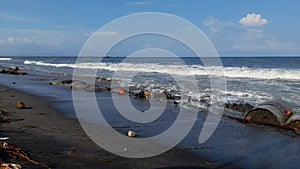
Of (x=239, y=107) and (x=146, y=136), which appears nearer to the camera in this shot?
(x=146, y=136)

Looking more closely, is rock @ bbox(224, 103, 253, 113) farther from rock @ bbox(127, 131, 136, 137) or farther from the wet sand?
the wet sand

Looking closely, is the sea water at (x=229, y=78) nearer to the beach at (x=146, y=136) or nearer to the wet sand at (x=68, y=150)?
the beach at (x=146, y=136)

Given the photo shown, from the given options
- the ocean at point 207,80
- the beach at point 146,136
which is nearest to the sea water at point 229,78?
the ocean at point 207,80

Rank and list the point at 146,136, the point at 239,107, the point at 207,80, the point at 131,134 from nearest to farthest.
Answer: the point at 131,134 → the point at 146,136 → the point at 239,107 → the point at 207,80

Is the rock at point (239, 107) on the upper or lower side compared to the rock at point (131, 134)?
lower

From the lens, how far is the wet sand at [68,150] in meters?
4.91

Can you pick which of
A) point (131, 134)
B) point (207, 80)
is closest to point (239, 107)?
point (131, 134)

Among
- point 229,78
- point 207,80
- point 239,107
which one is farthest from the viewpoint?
point 229,78

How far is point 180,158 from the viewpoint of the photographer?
5.41 m

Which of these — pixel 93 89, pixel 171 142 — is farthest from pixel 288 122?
pixel 93 89

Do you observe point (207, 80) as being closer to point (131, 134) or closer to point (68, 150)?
point (131, 134)

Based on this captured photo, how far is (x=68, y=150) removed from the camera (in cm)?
550

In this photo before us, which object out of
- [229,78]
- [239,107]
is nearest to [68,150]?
[239,107]

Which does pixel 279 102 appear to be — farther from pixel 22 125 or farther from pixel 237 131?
pixel 22 125
